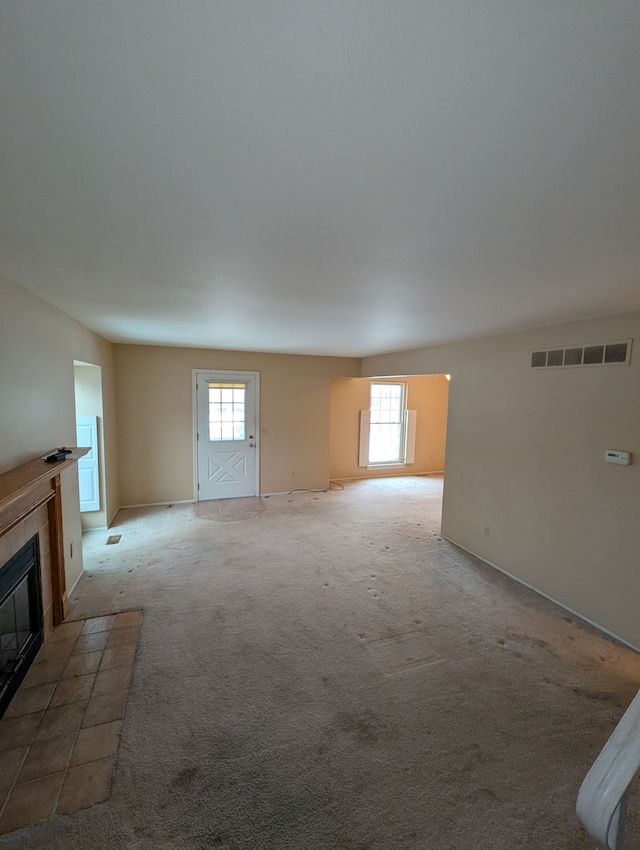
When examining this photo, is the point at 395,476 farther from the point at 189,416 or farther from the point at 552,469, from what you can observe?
the point at 552,469

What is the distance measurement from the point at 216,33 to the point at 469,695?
305 cm

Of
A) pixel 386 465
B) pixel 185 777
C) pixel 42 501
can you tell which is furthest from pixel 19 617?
pixel 386 465


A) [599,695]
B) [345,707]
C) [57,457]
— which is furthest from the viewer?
[57,457]

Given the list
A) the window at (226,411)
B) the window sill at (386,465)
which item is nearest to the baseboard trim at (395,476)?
the window sill at (386,465)

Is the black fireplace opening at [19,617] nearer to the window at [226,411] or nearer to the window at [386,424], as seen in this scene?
the window at [226,411]

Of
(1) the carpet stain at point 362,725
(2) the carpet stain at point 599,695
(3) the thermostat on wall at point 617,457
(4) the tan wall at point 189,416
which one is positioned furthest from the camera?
(4) the tan wall at point 189,416

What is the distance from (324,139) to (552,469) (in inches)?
131

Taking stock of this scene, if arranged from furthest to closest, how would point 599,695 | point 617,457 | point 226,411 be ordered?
1. point 226,411
2. point 617,457
3. point 599,695

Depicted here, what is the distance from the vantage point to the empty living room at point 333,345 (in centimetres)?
72

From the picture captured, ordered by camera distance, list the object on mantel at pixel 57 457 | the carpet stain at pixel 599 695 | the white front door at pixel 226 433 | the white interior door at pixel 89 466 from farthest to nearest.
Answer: the white front door at pixel 226 433 → the white interior door at pixel 89 466 → the object on mantel at pixel 57 457 → the carpet stain at pixel 599 695

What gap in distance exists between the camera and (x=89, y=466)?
450 cm

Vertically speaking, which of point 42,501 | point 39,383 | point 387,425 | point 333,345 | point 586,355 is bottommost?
point 42,501

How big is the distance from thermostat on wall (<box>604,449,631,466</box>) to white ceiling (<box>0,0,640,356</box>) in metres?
1.33

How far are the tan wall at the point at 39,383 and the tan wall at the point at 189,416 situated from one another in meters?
1.53
